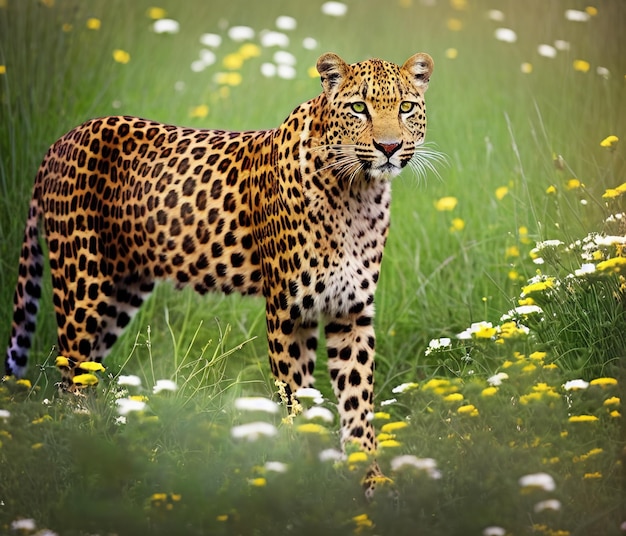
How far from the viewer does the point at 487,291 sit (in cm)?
755

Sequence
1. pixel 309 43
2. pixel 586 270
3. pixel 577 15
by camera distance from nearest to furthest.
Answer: pixel 586 270
pixel 577 15
pixel 309 43

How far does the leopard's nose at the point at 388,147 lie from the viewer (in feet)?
19.3

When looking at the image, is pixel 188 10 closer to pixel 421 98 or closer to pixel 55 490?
pixel 421 98

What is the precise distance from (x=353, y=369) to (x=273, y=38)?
3.30m

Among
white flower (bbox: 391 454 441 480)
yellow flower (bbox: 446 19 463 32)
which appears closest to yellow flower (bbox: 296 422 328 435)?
white flower (bbox: 391 454 441 480)

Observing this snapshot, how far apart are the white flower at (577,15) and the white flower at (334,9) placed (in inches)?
61.3

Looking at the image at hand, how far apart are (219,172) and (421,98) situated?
4.35 ft

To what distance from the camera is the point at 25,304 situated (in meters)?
7.00

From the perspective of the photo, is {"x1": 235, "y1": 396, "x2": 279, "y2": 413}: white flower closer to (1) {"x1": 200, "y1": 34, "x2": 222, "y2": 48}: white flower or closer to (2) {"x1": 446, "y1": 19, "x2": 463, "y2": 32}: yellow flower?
(2) {"x1": 446, "y1": 19, "x2": 463, "y2": 32}: yellow flower

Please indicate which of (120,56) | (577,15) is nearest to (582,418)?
(577,15)

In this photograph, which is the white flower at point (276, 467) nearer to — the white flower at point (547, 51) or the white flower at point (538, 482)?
the white flower at point (538, 482)

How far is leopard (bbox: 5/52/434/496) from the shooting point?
6.12m

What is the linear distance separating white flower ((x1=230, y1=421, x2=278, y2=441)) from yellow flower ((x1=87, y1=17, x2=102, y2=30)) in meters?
3.87

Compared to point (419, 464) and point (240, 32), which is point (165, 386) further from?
point (240, 32)
